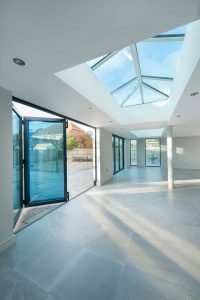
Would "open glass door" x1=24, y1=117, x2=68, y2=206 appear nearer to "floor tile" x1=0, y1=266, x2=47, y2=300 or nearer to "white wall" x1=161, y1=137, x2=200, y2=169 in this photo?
"floor tile" x1=0, y1=266, x2=47, y2=300

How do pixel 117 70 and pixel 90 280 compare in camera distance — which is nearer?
pixel 90 280

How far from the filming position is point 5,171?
7.60 ft

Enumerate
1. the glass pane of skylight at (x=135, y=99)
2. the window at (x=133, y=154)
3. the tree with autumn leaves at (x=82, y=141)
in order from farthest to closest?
the tree with autumn leaves at (x=82, y=141)
the window at (x=133, y=154)
the glass pane of skylight at (x=135, y=99)

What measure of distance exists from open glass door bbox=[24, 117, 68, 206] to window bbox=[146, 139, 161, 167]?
32.3 feet

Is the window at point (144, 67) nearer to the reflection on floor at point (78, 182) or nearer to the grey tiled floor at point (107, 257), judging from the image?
the grey tiled floor at point (107, 257)

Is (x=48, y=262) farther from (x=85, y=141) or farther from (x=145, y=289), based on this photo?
(x=85, y=141)

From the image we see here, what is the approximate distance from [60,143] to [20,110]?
125cm

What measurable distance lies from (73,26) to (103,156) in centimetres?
551

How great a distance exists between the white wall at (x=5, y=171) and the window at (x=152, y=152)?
457 inches

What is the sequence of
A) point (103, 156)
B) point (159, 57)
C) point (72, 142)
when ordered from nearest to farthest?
point (159, 57), point (103, 156), point (72, 142)

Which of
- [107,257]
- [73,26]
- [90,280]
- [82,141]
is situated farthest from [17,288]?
[82,141]

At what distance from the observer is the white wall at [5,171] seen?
2246 millimetres

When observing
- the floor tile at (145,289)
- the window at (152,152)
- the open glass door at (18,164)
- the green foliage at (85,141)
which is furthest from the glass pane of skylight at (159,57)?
the green foliage at (85,141)

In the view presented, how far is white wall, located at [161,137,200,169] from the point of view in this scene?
34.1 feet
